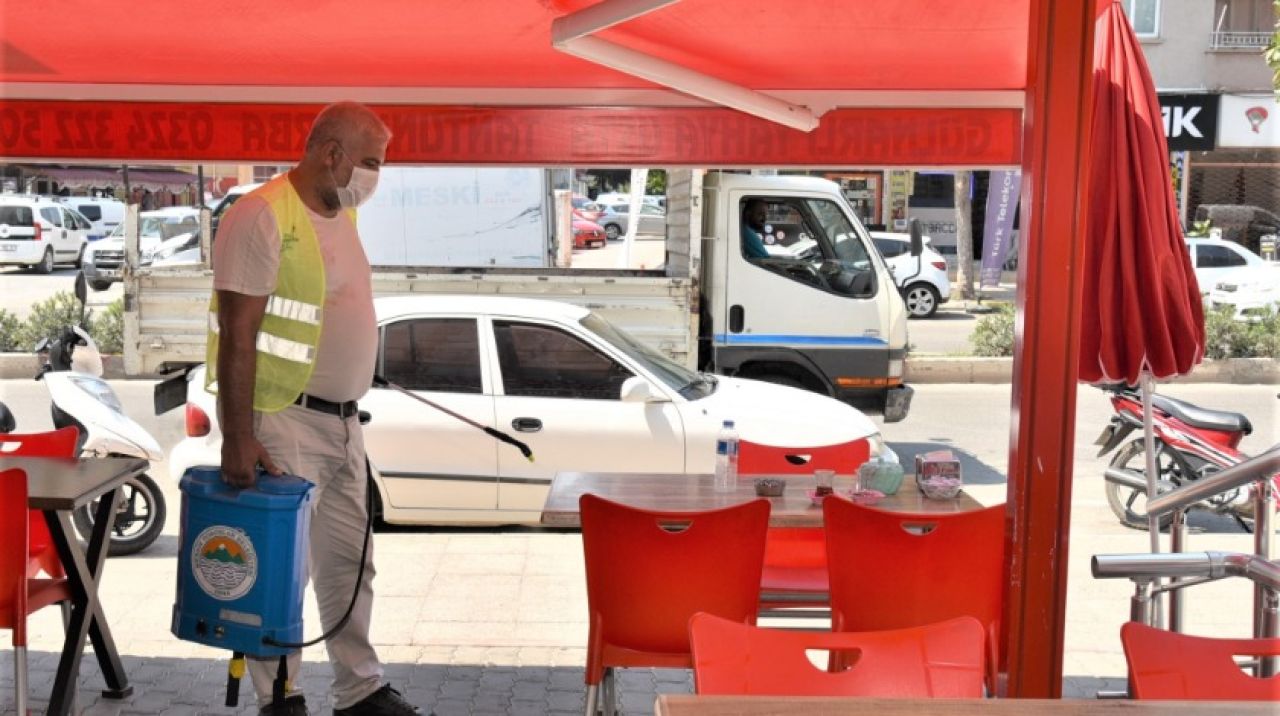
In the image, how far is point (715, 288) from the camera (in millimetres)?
10633

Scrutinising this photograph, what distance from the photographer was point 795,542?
5156 mm

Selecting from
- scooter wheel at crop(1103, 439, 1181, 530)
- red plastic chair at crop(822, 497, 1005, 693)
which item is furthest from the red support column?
scooter wheel at crop(1103, 439, 1181, 530)

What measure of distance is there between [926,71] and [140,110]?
3220 mm

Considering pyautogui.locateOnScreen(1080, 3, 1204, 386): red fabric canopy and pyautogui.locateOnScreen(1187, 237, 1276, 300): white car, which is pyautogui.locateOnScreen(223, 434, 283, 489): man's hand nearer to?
pyautogui.locateOnScreen(1080, 3, 1204, 386): red fabric canopy

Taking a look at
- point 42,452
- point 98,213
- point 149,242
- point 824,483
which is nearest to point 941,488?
point 824,483

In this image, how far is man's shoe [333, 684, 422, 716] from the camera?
444cm

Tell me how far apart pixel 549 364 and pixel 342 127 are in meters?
3.52

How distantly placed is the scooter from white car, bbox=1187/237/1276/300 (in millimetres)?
16926

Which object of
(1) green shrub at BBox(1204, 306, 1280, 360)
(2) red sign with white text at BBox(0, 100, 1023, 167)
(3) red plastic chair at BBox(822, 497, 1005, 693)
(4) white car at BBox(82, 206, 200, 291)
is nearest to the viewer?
(3) red plastic chair at BBox(822, 497, 1005, 693)

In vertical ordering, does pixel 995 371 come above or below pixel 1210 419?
below

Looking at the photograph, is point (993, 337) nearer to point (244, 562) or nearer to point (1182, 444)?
point (1182, 444)

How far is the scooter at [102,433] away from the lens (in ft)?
23.7

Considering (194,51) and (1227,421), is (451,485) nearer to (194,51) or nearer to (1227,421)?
(194,51)

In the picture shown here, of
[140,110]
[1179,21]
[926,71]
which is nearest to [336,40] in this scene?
[140,110]
